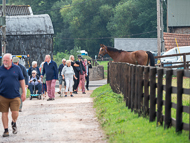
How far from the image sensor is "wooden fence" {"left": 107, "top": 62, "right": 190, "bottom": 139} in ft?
20.7

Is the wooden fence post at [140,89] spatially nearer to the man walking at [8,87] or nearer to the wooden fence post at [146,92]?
the wooden fence post at [146,92]

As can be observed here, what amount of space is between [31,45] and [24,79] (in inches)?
946

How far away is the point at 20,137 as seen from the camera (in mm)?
7875

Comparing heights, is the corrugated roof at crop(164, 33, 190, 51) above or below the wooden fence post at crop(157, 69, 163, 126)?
above

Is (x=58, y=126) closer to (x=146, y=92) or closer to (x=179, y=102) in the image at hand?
(x=146, y=92)

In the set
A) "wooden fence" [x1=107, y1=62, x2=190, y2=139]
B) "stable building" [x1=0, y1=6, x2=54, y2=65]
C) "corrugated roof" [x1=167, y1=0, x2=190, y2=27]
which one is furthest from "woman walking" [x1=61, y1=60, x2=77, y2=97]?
"corrugated roof" [x1=167, y1=0, x2=190, y2=27]

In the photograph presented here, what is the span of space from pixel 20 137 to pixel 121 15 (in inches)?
3005

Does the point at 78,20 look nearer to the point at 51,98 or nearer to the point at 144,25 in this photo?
the point at 144,25

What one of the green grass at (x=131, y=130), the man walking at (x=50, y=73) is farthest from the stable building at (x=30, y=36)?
the green grass at (x=131, y=130)

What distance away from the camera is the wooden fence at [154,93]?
630cm

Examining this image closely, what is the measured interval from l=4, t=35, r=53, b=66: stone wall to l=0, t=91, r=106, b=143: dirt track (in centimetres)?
2189

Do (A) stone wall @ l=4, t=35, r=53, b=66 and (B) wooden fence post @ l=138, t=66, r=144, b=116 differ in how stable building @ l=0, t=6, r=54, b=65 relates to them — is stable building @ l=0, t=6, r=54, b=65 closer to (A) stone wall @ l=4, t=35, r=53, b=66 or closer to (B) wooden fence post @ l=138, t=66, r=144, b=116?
(A) stone wall @ l=4, t=35, r=53, b=66

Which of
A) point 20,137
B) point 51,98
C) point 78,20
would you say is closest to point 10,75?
point 20,137

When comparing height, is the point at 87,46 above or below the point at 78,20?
below
